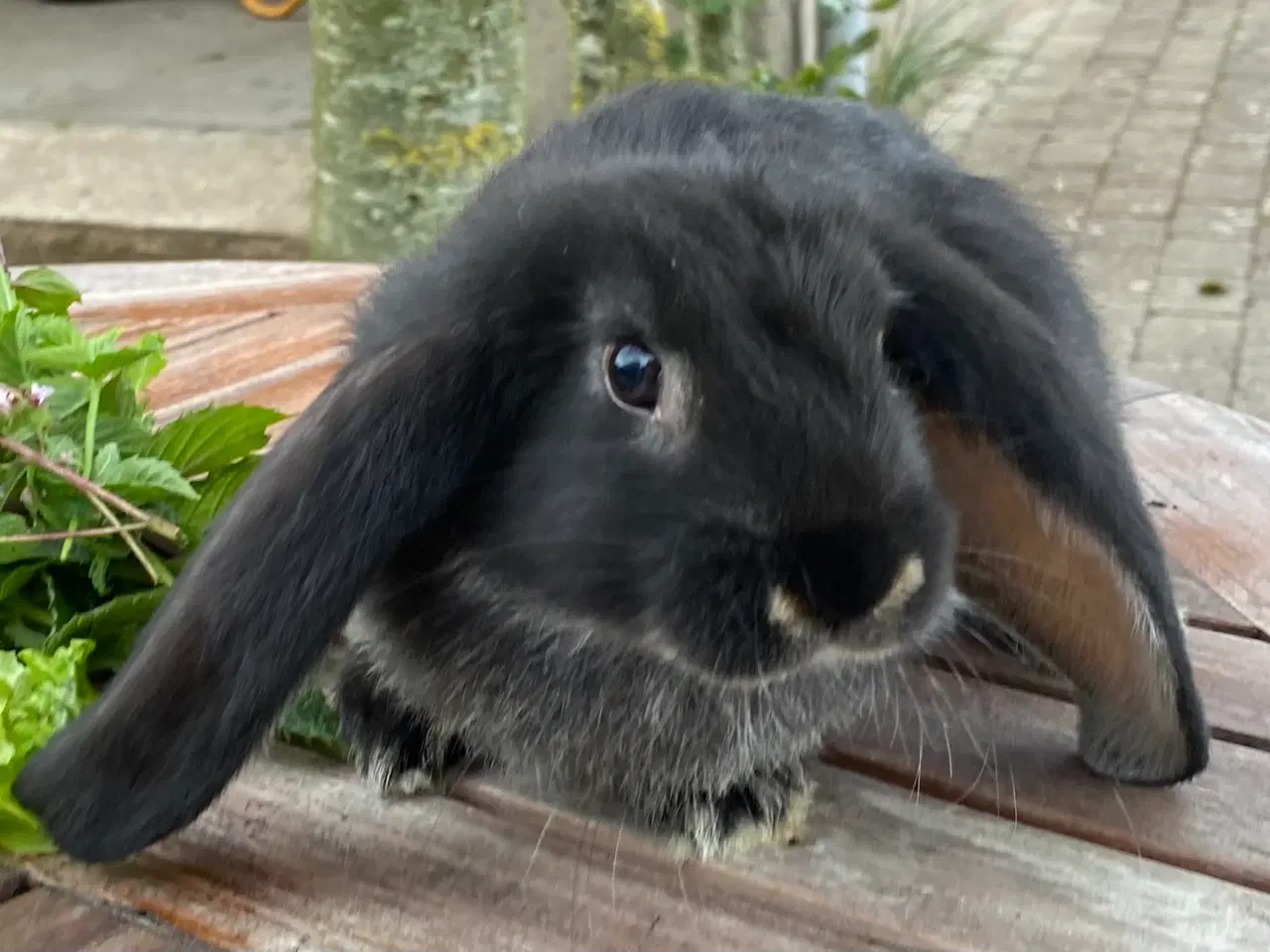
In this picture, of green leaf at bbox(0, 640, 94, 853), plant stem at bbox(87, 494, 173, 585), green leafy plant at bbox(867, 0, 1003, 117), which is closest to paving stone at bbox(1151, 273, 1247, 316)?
green leafy plant at bbox(867, 0, 1003, 117)

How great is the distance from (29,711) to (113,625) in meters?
0.13

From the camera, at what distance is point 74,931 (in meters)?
0.83

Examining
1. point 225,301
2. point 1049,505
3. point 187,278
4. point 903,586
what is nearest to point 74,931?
point 903,586

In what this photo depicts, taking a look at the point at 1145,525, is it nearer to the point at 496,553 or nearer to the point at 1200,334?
the point at 496,553

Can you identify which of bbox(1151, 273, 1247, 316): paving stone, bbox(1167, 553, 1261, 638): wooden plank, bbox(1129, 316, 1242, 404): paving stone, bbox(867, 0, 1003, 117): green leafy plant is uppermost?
bbox(1167, 553, 1261, 638): wooden plank

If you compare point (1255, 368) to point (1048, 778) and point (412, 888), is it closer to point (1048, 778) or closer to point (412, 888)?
point (1048, 778)

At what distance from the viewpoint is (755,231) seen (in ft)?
2.41

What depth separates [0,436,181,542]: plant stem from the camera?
1.00 meters

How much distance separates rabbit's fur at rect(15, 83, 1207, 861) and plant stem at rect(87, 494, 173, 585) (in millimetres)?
233

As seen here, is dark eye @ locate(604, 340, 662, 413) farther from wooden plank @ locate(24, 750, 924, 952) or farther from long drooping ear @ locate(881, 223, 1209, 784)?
wooden plank @ locate(24, 750, 924, 952)

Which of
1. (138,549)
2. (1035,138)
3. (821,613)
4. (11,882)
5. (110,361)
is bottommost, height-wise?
(1035,138)

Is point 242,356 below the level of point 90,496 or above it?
below

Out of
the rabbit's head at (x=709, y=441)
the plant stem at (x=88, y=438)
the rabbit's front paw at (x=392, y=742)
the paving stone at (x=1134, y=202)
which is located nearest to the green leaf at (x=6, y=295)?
the plant stem at (x=88, y=438)

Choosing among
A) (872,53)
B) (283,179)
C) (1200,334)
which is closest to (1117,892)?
(1200,334)
